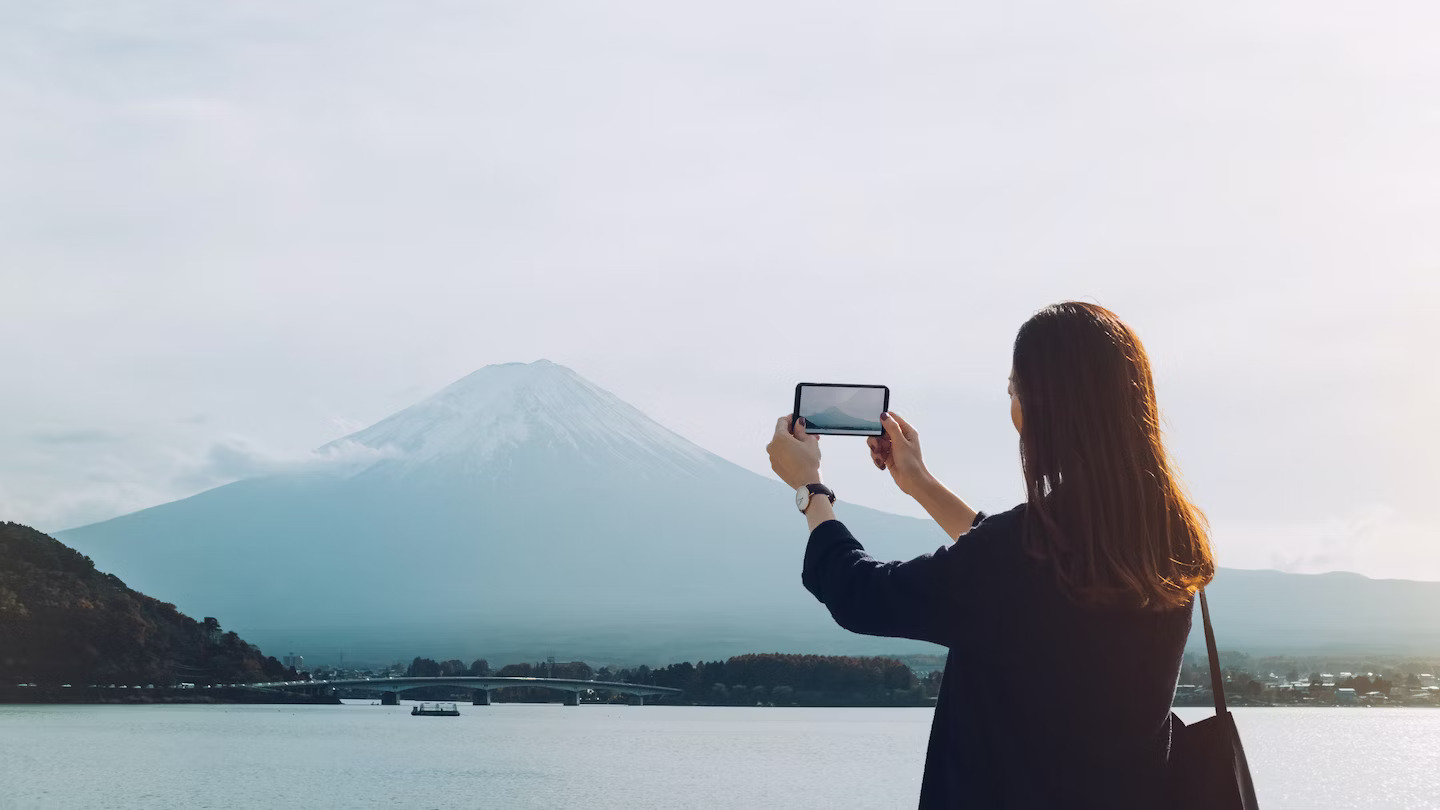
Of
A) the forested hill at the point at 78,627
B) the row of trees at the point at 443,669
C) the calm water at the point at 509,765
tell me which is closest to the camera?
the calm water at the point at 509,765

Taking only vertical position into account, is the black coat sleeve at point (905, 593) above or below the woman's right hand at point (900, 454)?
below

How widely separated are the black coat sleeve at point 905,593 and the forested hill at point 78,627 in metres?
69.2

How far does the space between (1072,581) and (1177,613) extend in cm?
18

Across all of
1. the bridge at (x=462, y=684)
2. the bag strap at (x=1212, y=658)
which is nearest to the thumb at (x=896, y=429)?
the bag strap at (x=1212, y=658)

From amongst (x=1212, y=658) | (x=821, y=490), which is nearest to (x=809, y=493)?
(x=821, y=490)

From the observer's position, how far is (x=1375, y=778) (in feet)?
164

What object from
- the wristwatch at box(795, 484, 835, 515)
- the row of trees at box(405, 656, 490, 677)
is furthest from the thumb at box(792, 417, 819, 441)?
the row of trees at box(405, 656, 490, 677)

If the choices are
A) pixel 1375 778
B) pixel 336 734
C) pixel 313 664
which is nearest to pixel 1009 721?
pixel 1375 778

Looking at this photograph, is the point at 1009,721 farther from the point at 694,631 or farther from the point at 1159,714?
the point at 694,631

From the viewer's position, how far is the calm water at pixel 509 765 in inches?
1375

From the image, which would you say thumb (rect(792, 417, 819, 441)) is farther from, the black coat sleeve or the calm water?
the calm water

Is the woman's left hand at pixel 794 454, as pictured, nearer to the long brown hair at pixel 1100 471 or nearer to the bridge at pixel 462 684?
the long brown hair at pixel 1100 471

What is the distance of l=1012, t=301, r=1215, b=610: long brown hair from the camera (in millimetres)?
1703

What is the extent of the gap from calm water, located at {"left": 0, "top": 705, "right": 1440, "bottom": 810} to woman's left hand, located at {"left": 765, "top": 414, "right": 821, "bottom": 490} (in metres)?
31.5
